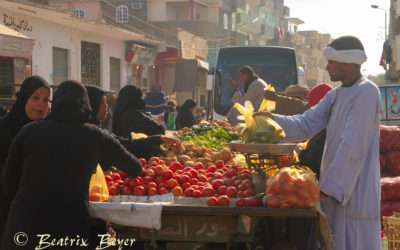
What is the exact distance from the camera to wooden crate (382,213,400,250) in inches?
174

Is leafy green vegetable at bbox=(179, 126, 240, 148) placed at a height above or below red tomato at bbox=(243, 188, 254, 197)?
below

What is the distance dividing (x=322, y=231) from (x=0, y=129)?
231 centimetres

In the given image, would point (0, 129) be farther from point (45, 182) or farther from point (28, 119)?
point (45, 182)

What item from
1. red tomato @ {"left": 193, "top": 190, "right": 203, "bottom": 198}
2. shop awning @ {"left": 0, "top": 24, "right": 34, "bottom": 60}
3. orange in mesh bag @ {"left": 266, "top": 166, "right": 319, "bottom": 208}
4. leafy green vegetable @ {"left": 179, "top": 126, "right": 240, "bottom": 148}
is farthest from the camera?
shop awning @ {"left": 0, "top": 24, "right": 34, "bottom": 60}

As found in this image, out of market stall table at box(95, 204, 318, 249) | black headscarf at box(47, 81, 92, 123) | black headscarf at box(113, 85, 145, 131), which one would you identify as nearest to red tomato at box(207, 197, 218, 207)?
market stall table at box(95, 204, 318, 249)

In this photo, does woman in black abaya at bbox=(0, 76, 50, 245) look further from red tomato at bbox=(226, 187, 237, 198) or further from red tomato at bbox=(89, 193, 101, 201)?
red tomato at bbox=(226, 187, 237, 198)

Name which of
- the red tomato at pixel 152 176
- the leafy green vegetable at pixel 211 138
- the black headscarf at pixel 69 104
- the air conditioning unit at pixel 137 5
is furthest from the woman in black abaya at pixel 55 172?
the air conditioning unit at pixel 137 5

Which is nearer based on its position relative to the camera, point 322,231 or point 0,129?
point 322,231

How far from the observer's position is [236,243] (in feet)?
11.6

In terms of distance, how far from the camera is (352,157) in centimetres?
350

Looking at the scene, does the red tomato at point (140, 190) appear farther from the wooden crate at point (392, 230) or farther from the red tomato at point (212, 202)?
the wooden crate at point (392, 230)

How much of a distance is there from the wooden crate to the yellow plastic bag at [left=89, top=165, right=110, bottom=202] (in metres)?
2.39

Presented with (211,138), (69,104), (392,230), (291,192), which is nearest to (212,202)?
(291,192)

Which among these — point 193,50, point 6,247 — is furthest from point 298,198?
point 193,50
